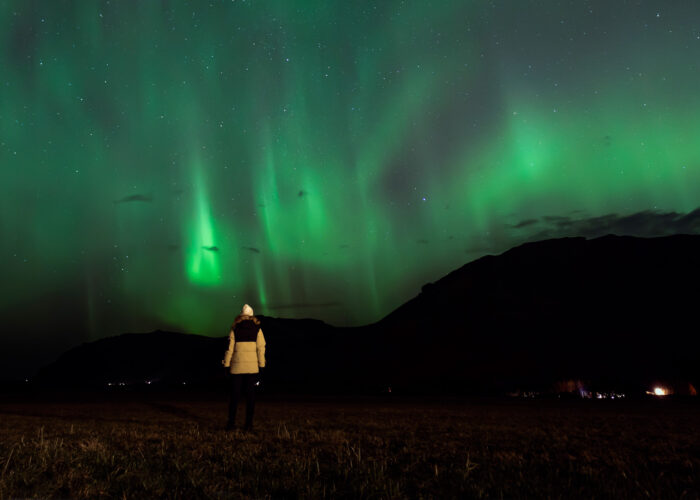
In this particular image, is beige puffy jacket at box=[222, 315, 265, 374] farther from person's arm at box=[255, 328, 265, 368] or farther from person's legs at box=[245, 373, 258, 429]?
person's legs at box=[245, 373, 258, 429]

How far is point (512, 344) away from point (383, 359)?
1884 centimetres

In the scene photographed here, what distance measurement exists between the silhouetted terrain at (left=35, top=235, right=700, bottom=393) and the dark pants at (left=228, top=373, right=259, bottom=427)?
3469 centimetres

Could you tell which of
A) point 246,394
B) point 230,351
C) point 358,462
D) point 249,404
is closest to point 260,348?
point 230,351

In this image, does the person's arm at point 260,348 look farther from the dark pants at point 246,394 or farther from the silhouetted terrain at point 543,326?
the silhouetted terrain at point 543,326

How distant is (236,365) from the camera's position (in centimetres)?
930

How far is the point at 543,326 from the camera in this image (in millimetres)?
75812

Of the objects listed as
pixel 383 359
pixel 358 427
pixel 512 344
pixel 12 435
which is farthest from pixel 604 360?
pixel 12 435

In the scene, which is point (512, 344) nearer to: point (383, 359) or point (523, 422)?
point (383, 359)

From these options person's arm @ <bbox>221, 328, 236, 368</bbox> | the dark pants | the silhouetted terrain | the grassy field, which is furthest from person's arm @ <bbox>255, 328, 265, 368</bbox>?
the silhouetted terrain

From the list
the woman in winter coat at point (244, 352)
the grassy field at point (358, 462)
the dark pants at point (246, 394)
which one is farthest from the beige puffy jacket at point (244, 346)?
the grassy field at point (358, 462)

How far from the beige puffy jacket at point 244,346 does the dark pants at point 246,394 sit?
0.51ft

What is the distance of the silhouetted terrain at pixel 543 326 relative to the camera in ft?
195

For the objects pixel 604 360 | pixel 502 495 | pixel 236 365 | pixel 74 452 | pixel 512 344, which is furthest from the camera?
pixel 512 344

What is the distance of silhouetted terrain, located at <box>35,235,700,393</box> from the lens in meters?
59.4
